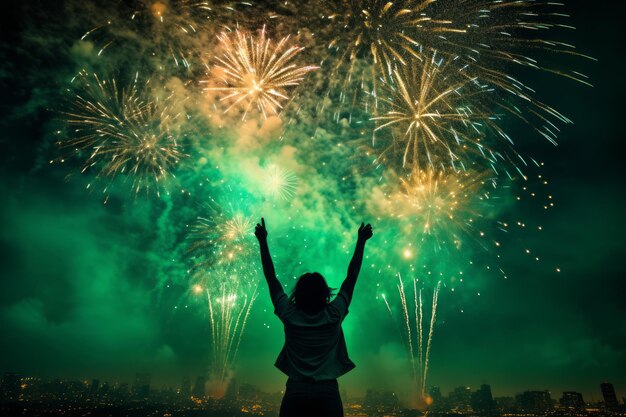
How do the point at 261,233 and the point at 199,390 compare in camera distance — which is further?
the point at 199,390

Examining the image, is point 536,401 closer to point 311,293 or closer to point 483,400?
point 483,400

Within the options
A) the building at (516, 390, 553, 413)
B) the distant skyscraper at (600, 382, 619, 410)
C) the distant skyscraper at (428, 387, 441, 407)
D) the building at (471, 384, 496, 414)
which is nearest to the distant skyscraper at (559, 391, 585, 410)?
the building at (516, 390, 553, 413)

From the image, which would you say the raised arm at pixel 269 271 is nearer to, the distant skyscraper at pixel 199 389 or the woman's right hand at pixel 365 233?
the woman's right hand at pixel 365 233

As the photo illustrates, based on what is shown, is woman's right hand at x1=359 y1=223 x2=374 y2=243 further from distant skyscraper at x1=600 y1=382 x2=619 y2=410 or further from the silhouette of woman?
distant skyscraper at x1=600 y1=382 x2=619 y2=410

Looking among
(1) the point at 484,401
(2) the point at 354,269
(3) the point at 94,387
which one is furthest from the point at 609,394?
(3) the point at 94,387

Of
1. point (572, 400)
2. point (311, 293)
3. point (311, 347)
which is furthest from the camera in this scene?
point (572, 400)

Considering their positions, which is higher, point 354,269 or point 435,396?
point 354,269

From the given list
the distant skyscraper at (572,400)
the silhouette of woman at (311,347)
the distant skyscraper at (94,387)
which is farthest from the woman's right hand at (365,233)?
the distant skyscraper at (94,387)

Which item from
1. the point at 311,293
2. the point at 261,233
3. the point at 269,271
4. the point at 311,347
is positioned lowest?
the point at 311,347
